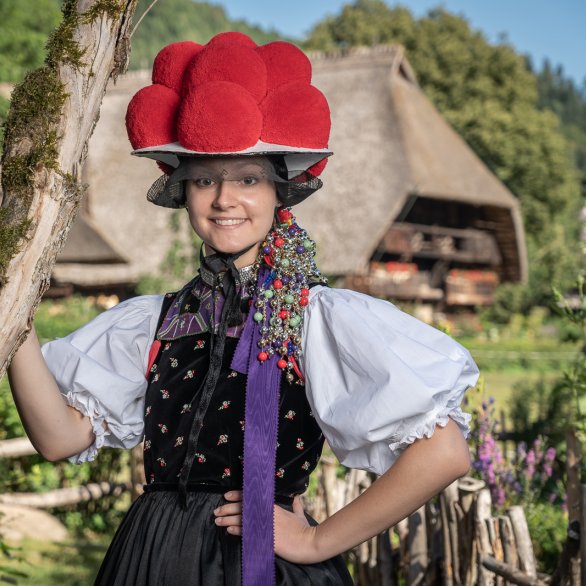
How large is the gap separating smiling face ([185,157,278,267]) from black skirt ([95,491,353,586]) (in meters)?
0.56

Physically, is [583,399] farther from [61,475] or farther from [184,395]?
[61,475]

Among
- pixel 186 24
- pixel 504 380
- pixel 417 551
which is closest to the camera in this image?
pixel 417 551

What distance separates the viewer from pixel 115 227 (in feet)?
58.5

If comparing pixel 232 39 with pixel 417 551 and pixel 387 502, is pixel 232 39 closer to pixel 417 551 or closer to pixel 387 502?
pixel 387 502

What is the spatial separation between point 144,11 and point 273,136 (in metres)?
0.36

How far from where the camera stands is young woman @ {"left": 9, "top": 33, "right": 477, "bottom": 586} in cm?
166

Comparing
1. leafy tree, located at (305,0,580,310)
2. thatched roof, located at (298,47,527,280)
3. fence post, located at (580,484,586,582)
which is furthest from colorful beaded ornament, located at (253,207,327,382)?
leafy tree, located at (305,0,580,310)

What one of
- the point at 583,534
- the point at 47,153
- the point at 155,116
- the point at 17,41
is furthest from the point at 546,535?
the point at 17,41

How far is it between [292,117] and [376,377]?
1.88 ft

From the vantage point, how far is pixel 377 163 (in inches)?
706

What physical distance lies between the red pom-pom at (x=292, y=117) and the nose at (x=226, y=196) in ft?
0.42

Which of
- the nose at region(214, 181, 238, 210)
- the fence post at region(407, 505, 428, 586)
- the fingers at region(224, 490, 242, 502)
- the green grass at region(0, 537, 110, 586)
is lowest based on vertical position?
the green grass at region(0, 537, 110, 586)

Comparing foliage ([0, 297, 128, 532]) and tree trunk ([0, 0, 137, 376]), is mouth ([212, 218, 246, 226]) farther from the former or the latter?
foliage ([0, 297, 128, 532])

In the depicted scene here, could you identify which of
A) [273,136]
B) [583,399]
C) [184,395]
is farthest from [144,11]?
[583,399]
